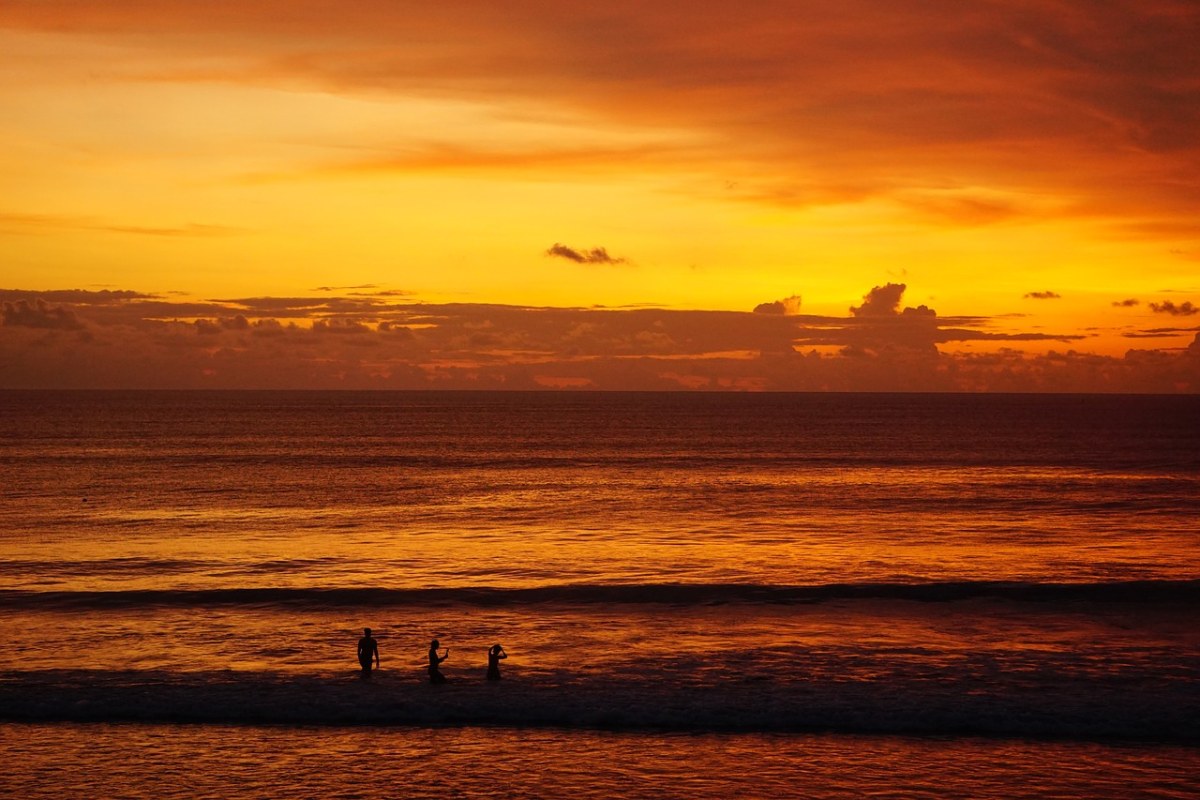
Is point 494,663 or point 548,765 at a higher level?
point 494,663

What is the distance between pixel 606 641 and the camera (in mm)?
32500

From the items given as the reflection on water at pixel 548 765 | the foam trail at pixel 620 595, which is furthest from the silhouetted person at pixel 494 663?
the foam trail at pixel 620 595

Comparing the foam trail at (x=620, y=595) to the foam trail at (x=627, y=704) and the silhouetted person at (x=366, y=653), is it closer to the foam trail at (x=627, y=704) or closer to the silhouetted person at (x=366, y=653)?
the silhouetted person at (x=366, y=653)

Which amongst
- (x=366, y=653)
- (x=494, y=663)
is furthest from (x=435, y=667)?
(x=366, y=653)

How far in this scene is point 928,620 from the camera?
1399 inches

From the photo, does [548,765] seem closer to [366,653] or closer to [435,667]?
[435,667]

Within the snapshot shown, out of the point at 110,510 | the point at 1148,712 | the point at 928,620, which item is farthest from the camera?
the point at 110,510

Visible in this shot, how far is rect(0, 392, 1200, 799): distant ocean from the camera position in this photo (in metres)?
21.2

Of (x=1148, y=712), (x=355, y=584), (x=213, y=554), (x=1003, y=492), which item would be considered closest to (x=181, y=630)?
(x=355, y=584)

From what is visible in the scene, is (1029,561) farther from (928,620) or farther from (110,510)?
(110,510)

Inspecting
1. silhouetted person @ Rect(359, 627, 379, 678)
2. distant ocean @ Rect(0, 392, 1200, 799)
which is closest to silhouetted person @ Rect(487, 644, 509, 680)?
distant ocean @ Rect(0, 392, 1200, 799)

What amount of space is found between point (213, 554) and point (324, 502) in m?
22.4

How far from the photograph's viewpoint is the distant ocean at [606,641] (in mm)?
21250

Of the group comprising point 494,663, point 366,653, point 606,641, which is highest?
point 366,653
